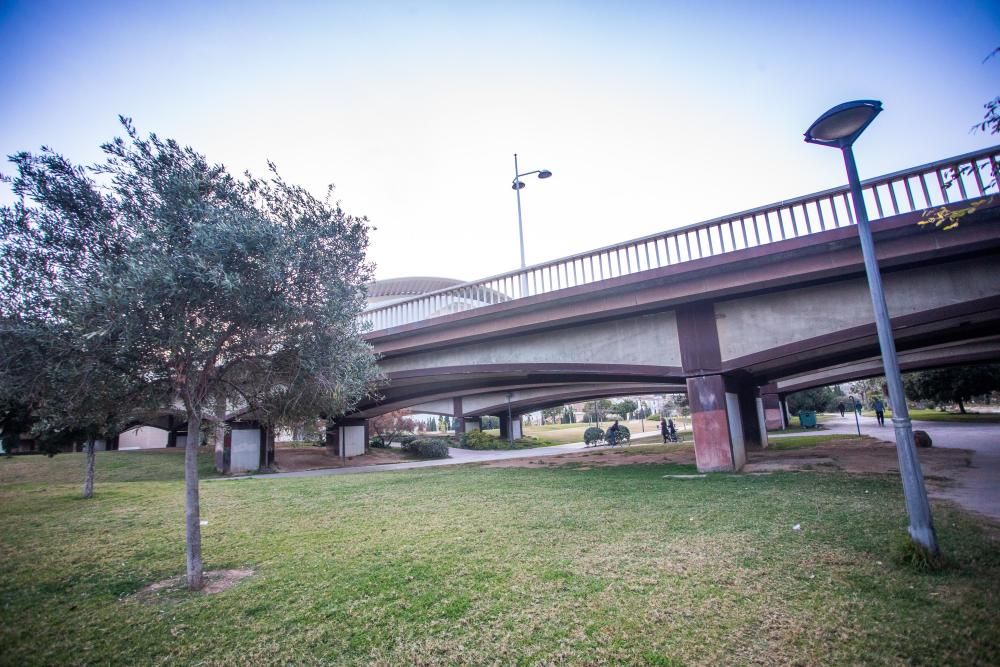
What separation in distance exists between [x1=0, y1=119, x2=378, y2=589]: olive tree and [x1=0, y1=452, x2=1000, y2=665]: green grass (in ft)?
4.87

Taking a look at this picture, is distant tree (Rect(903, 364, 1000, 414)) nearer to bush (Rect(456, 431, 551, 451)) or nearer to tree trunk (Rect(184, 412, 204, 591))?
bush (Rect(456, 431, 551, 451))

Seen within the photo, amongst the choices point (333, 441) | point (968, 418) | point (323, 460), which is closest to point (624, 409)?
point (968, 418)

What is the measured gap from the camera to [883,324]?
5.52 metres

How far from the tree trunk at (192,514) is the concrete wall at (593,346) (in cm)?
1188

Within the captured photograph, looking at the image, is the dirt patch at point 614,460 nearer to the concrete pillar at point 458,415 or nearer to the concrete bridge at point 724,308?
the concrete bridge at point 724,308

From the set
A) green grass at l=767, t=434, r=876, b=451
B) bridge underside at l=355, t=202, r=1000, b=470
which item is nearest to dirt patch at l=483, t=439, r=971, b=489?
bridge underside at l=355, t=202, r=1000, b=470

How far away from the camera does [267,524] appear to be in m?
9.16

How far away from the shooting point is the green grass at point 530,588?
3.85 meters

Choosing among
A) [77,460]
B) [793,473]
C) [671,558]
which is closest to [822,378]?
[793,473]

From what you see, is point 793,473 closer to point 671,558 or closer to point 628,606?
point 671,558

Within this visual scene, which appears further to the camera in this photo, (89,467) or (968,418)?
(968,418)

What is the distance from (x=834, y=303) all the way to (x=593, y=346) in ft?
22.7

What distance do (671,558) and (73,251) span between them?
8.68m

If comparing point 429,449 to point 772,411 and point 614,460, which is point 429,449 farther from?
point 772,411
